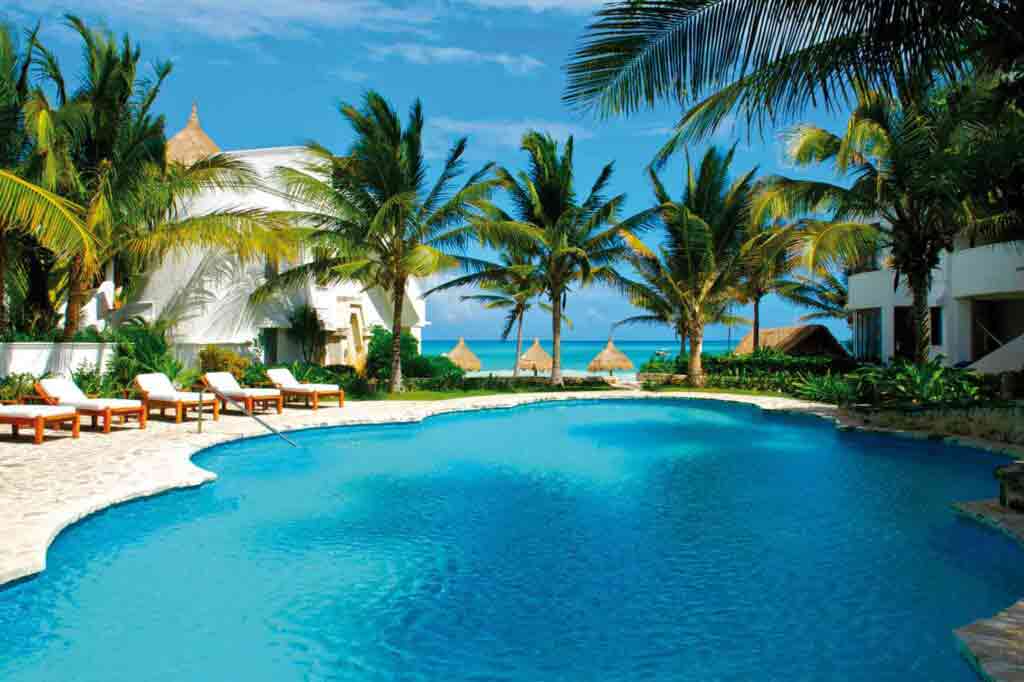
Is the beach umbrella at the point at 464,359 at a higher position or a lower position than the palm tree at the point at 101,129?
lower

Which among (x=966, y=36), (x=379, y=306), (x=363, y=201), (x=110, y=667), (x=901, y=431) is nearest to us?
(x=110, y=667)

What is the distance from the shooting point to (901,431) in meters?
11.5

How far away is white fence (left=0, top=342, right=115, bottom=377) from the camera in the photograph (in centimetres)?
1176

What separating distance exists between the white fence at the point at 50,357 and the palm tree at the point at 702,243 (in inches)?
492

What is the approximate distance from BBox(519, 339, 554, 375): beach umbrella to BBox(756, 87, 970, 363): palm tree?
46.5 feet

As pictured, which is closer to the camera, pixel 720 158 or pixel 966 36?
pixel 966 36

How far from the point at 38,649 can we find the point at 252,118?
2078cm

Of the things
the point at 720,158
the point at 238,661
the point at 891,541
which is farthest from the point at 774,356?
the point at 238,661

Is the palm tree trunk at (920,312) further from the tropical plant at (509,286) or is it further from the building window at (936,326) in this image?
the building window at (936,326)

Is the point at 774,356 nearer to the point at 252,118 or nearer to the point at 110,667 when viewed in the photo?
the point at 252,118

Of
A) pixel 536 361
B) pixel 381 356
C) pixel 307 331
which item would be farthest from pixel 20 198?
pixel 536 361

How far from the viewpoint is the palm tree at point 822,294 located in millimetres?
28016

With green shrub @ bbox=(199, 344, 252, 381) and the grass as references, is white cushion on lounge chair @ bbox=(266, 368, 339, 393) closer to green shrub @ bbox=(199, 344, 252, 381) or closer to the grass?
green shrub @ bbox=(199, 344, 252, 381)

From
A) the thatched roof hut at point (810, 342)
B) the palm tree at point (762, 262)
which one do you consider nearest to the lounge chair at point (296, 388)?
the palm tree at point (762, 262)
